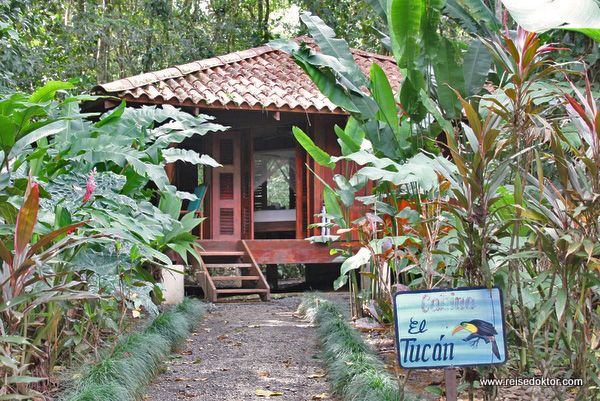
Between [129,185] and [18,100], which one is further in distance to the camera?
[129,185]

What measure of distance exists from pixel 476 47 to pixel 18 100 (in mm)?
2938

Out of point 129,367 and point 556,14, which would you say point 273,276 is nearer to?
point 129,367

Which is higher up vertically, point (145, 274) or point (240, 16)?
point (240, 16)

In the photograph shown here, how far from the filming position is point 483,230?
7.73 ft

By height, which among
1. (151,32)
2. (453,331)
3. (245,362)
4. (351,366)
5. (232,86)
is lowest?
(245,362)

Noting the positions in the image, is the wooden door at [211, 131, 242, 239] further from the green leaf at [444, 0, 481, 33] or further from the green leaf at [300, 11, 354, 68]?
the green leaf at [444, 0, 481, 33]

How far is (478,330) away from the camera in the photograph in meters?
2.27

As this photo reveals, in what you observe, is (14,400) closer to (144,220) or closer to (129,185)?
(144,220)

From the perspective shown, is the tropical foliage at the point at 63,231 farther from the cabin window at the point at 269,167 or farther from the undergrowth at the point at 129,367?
the cabin window at the point at 269,167

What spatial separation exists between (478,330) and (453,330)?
0.10 metres

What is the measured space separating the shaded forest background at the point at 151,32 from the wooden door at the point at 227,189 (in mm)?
3404

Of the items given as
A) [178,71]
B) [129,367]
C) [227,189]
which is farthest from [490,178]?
[227,189]

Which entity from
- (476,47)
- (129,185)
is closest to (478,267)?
(476,47)

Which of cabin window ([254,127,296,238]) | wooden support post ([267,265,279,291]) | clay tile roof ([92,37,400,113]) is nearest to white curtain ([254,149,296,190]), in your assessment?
cabin window ([254,127,296,238])
